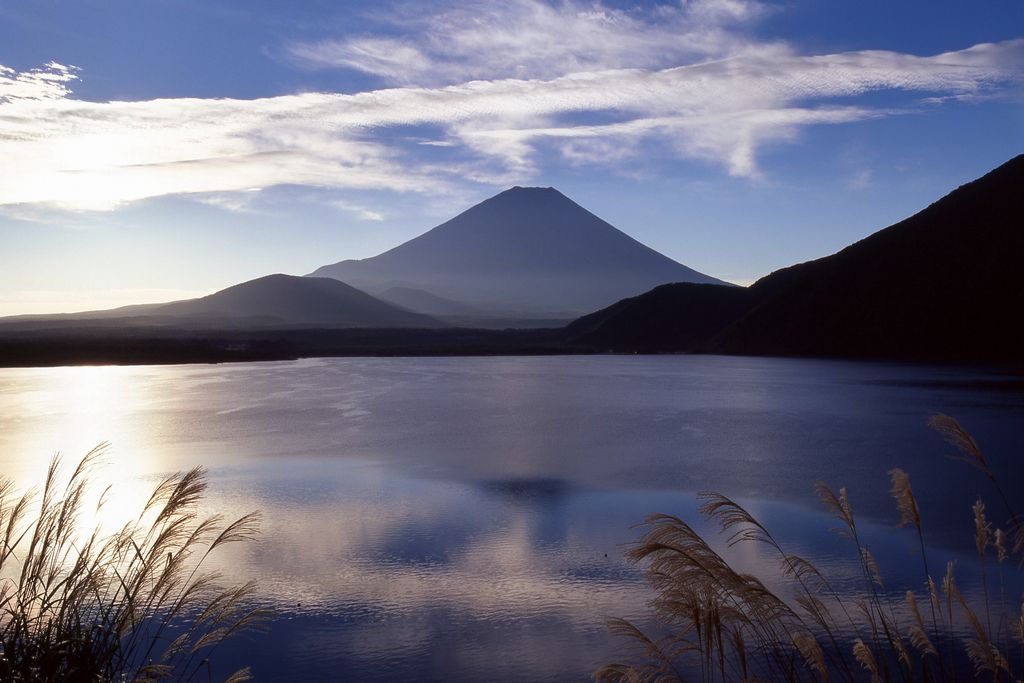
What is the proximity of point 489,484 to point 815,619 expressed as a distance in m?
5.92

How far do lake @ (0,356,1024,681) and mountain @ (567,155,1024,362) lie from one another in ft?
65.4

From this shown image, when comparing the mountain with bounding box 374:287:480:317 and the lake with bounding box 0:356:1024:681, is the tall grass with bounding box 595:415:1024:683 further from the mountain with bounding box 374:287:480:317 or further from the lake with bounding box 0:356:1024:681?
the mountain with bounding box 374:287:480:317

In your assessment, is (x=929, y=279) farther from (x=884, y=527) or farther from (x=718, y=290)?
(x=884, y=527)

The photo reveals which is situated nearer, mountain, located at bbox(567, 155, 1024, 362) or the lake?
the lake

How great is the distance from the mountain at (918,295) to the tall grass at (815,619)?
3889cm

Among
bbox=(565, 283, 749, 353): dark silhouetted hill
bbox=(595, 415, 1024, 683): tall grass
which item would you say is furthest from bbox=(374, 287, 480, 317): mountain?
bbox=(595, 415, 1024, 683): tall grass

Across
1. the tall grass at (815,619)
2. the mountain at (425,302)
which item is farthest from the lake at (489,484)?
the mountain at (425,302)

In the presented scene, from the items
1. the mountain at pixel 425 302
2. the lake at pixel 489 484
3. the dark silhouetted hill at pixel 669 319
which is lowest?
the lake at pixel 489 484

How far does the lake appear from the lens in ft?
18.0

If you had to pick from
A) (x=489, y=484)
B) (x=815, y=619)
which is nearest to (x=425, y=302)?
(x=489, y=484)

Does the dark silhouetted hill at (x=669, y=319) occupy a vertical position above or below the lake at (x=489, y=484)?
above

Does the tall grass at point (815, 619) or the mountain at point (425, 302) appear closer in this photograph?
the tall grass at point (815, 619)

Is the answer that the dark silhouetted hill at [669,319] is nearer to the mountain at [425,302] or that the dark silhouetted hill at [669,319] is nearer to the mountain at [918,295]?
the mountain at [918,295]

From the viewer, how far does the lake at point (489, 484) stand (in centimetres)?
549
